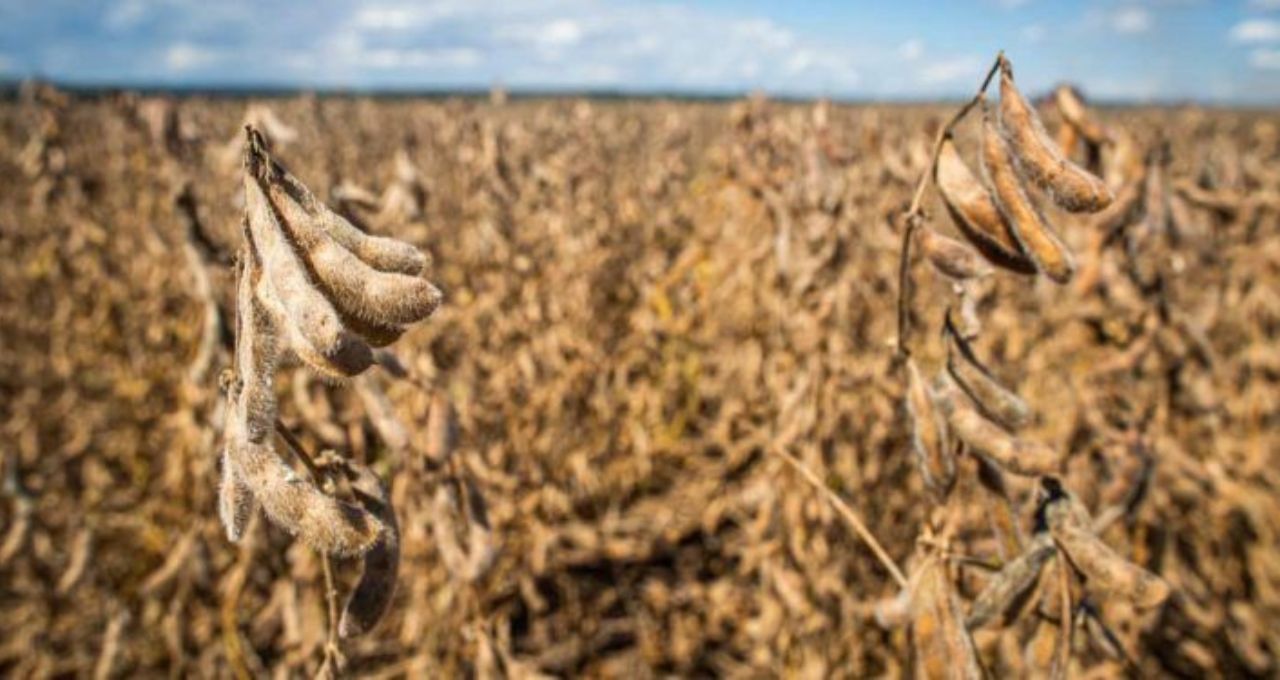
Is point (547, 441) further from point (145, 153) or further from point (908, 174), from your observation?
point (145, 153)

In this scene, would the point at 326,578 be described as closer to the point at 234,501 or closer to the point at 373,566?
the point at 373,566

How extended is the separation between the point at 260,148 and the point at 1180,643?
4199 mm

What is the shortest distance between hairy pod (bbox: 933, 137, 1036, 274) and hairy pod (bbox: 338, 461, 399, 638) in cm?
92

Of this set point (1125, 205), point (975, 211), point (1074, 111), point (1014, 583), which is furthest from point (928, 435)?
point (1125, 205)

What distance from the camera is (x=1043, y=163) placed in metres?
1.18

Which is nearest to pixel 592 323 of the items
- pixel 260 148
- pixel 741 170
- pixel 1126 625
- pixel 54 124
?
pixel 741 170

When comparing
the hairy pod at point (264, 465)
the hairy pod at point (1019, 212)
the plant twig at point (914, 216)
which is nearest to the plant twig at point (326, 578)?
the hairy pod at point (264, 465)

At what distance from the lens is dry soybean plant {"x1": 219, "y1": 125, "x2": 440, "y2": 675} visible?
87cm

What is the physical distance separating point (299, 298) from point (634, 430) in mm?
4371

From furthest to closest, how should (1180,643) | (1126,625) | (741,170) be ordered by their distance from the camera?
(741,170) → (1180,643) → (1126,625)

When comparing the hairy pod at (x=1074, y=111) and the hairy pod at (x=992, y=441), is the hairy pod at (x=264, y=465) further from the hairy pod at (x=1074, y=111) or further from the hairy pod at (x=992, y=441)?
the hairy pod at (x=1074, y=111)

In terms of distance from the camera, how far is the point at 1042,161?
3.87ft

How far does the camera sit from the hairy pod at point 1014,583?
1276 mm

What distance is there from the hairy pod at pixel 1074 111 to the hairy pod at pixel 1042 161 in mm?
1168
